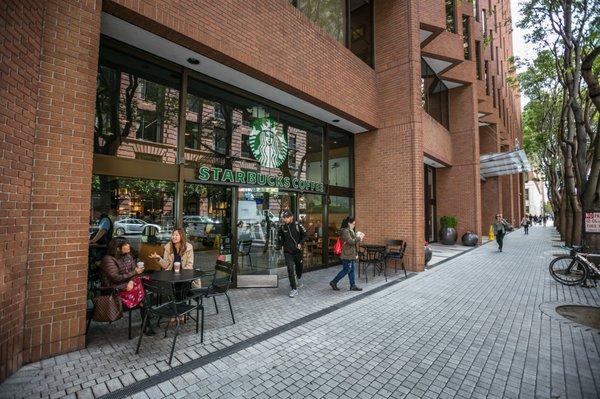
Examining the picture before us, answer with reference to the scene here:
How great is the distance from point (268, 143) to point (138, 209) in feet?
12.6

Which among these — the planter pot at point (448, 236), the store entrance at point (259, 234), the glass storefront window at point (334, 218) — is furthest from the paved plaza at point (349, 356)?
the planter pot at point (448, 236)

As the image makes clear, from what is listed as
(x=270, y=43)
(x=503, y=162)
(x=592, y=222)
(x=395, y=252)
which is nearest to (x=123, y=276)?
(x=270, y=43)

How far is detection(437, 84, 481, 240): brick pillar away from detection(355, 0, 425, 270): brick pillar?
31.8ft

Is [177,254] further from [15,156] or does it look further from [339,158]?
[339,158]

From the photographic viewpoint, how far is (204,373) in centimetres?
329

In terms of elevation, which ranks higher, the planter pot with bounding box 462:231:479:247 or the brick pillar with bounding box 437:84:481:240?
the brick pillar with bounding box 437:84:481:240

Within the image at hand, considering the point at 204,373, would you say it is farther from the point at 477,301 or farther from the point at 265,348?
the point at 477,301

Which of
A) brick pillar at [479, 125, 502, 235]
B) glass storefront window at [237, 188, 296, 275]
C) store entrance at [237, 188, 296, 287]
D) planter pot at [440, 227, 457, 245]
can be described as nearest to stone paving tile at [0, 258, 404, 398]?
store entrance at [237, 188, 296, 287]

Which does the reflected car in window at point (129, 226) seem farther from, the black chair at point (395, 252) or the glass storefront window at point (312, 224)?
the black chair at point (395, 252)

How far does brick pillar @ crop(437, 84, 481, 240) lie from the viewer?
17250 mm

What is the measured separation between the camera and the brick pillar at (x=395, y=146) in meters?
9.30

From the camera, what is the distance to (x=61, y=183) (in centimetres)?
372

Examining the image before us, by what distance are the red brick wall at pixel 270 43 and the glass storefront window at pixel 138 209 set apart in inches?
105

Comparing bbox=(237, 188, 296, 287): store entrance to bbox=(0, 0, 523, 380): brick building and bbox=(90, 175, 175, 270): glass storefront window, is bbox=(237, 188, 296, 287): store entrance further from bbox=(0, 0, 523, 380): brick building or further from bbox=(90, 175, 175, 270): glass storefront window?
bbox=(90, 175, 175, 270): glass storefront window
